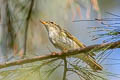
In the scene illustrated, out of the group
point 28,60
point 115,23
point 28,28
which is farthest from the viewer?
point 28,28

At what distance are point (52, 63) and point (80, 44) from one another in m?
0.62

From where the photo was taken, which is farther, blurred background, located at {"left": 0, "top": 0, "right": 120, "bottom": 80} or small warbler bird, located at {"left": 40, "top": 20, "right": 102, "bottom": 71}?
small warbler bird, located at {"left": 40, "top": 20, "right": 102, "bottom": 71}

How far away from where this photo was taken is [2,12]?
76.4 inches

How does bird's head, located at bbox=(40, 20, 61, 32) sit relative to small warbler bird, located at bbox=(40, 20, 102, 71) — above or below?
above

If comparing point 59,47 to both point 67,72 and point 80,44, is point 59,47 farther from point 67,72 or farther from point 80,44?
point 67,72

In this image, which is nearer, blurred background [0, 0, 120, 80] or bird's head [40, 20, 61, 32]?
blurred background [0, 0, 120, 80]

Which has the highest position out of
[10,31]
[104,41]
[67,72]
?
[10,31]

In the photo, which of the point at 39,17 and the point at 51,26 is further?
the point at 51,26

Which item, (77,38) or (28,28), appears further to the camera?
(77,38)

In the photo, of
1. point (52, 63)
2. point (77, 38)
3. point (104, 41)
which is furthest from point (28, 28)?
point (104, 41)

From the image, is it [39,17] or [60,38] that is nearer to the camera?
[39,17]

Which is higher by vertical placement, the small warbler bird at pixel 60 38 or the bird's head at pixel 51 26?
the bird's head at pixel 51 26

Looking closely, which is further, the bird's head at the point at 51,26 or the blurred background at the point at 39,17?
the bird's head at the point at 51,26

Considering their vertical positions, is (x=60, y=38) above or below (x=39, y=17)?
below
